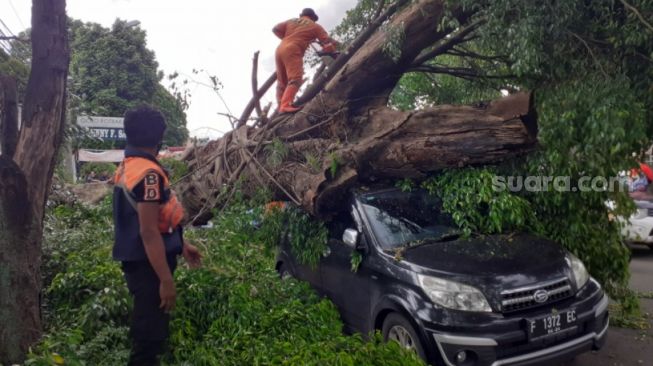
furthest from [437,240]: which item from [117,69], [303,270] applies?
[117,69]

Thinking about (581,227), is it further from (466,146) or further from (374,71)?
(374,71)

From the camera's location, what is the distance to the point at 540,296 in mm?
3963

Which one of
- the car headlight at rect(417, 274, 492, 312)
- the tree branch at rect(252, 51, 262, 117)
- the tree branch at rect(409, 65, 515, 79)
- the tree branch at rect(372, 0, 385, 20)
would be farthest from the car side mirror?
the tree branch at rect(252, 51, 262, 117)

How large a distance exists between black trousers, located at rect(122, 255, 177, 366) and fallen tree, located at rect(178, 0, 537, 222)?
2.59 meters

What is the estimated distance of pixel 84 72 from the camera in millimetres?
26453

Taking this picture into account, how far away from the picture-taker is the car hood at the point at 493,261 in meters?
3.99

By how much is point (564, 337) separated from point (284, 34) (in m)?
5.23

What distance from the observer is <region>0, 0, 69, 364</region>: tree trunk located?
3.47m

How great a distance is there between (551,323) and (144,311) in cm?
280

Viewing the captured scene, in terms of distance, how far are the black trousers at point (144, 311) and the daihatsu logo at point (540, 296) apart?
2.64 metres

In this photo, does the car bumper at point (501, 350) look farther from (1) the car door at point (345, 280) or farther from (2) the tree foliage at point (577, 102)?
(2) the tree foliage at point (577, 102)

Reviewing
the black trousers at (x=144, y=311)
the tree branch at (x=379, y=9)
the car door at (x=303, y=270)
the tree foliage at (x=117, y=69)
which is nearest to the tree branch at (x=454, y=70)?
the tree branch at (x=379, y=9)

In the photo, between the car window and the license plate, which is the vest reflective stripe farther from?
the license plate

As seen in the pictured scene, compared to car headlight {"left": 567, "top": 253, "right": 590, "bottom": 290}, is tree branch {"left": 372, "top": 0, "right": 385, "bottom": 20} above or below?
above
